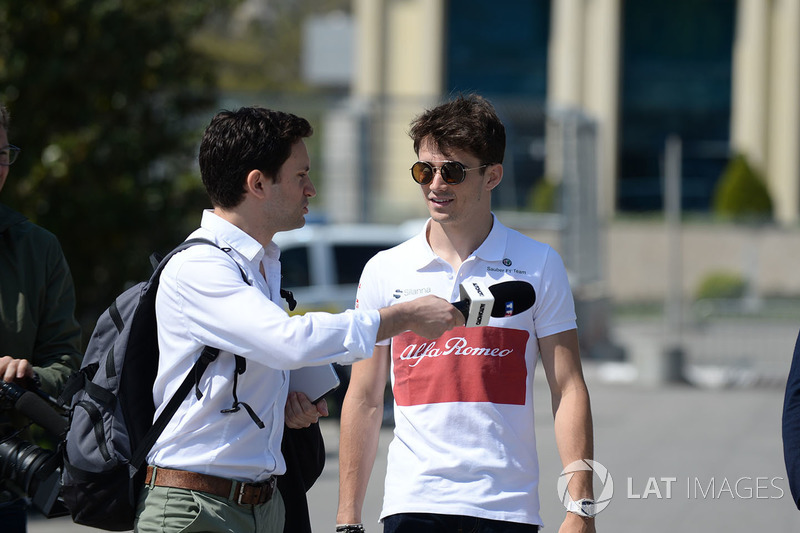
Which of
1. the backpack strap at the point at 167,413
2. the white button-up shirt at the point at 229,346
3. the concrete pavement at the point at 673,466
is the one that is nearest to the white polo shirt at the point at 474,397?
the white button-up shirt at the point at 229,346

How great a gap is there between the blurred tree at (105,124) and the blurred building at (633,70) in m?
23.3

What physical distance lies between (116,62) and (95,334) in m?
7.37

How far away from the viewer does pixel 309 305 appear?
11945 millimetres

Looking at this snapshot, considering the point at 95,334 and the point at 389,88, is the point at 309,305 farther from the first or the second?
the point at 389,88

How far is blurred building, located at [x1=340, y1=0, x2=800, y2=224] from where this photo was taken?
33969mm

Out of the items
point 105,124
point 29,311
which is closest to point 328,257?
point 105,124

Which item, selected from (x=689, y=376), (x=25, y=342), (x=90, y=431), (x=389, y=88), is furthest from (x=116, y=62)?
(x=389, y=88)

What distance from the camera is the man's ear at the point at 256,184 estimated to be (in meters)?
2.98

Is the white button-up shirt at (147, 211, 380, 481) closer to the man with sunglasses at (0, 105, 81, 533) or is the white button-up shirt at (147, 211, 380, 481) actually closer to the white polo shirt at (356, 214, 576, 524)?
the white polo shirt at (356, 214, 576, 524)

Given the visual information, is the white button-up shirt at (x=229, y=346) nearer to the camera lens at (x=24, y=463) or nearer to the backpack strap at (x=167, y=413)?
the backpack strap at (x=167, y=413)

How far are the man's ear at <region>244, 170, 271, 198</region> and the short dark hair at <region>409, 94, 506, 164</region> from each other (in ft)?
2.21

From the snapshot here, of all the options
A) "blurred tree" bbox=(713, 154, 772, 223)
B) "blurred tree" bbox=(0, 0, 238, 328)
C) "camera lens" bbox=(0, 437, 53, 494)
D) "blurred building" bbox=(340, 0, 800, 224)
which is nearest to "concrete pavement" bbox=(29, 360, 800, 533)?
"blurred tree" bbox=(0, 0, 238, 328)

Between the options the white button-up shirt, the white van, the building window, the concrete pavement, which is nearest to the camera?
the white button-up shirt

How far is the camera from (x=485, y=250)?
11.4 ft
